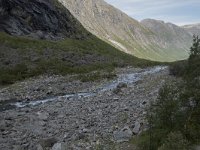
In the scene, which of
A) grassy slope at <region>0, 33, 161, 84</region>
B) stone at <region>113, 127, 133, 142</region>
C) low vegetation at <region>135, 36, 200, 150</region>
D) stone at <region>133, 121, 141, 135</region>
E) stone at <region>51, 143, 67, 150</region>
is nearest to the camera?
low vegetation at <region>135, 36, 200, 150</region>

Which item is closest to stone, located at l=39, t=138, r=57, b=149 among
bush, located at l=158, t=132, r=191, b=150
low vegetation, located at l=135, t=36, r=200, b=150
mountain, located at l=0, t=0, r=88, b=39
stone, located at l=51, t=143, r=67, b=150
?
stone, located at l=51, t=143, r=67, b=150

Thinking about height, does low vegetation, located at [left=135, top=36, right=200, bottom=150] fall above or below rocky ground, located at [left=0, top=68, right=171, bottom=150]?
above

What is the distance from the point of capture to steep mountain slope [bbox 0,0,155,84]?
7080cm

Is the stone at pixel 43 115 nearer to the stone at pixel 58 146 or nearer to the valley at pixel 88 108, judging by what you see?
the valley at pixel 88 108

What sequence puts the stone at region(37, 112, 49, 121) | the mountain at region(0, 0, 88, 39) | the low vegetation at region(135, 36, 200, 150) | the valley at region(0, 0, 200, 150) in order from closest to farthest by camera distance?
1. the low vegetation at region(135, 36, 200, 150)
2. the valley at region(0, 0, 200, 150)
3. the stone at region(37, 112, 49, 121)
4. the mountain at region(0, 0, 88, 39)

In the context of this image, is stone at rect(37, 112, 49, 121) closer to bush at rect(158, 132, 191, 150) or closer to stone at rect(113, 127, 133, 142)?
stone at rect(113, 127, 133, 142)

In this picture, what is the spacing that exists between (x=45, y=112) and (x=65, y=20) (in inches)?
3892

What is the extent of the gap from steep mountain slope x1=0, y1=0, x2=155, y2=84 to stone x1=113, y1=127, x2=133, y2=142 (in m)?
37.9

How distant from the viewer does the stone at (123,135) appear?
24281 mm

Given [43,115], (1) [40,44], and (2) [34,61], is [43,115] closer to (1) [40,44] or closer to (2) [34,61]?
(2) [34,61]

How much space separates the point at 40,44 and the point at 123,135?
76140 mm

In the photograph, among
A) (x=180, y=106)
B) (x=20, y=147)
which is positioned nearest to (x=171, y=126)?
(x=180, y=106)

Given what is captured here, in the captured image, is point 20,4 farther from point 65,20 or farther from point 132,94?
point 132,94

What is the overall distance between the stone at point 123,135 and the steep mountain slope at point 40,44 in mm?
37861
